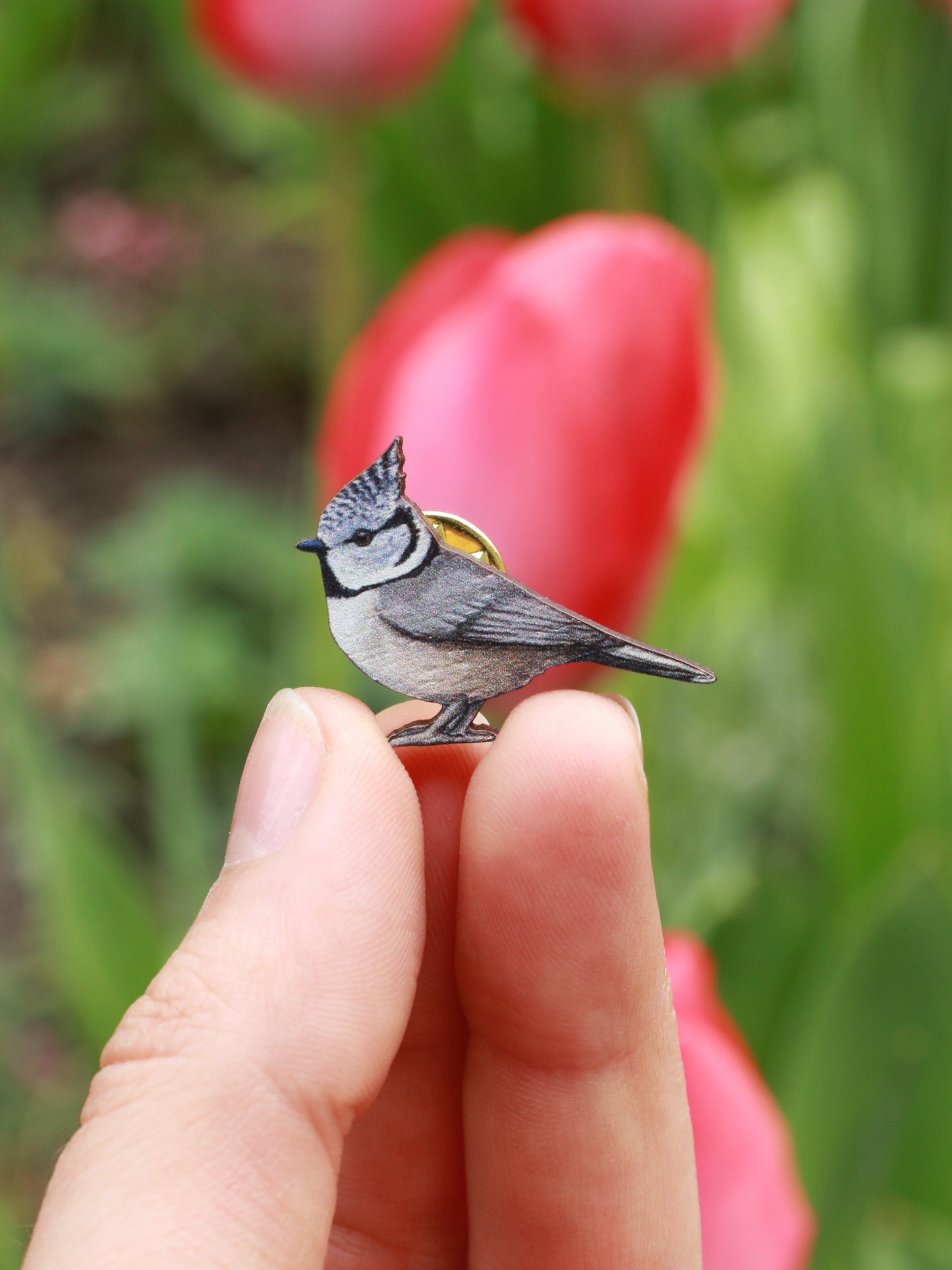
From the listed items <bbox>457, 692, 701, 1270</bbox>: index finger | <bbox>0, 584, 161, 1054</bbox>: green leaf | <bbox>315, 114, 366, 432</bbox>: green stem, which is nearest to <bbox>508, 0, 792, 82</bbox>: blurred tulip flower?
<bbox>315, 114, 366, 432</bbox>: green stem

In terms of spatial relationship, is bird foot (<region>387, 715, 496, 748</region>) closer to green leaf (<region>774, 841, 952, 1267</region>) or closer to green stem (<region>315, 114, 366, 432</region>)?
green leaf (<region>774, 841, 952, 1267</region>)

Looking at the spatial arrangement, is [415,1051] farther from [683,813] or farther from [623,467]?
[683,813]

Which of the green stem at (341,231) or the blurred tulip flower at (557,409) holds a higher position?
the green stem at (341,231)

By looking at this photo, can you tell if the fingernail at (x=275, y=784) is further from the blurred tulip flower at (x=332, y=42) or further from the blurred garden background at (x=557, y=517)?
the blurred tulip flower at (x=332, y=42)

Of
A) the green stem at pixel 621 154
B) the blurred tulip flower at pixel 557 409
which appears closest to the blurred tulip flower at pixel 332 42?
the green stem at pixel 621 154

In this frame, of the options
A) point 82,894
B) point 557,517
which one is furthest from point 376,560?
point 82,894

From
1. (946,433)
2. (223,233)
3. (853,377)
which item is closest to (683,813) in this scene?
(946,433)
